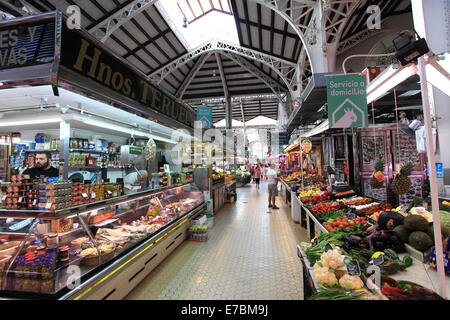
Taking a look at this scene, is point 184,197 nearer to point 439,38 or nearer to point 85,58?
point 85,58

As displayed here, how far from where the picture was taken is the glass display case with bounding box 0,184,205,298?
1905 millimetres

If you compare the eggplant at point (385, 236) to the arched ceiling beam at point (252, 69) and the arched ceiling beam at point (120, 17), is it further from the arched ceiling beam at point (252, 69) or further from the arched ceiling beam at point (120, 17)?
the arched ceiling beam at point (252, 69)

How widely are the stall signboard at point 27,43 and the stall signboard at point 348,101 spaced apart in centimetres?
322

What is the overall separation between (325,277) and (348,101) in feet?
7.31

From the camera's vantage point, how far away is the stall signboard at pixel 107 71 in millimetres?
1969

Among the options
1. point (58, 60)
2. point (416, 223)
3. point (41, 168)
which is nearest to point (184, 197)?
point (41, 168)

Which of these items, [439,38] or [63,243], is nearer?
[63,243]

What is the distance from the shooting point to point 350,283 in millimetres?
1646

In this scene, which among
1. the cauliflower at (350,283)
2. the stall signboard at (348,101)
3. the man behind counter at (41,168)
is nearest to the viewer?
the cauliflower at (350,283)

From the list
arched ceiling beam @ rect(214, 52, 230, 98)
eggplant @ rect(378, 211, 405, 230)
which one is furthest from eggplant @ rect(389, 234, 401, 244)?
arched ceiling beam @ rect(214, 52, 230, 98)

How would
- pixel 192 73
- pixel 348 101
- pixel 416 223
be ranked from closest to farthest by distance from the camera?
1. pixel 416 223
2. pixel 348 101
3. pixel 192 73

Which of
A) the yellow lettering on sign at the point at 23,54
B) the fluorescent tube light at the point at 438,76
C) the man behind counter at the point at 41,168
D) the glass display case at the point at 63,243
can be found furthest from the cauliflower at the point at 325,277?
the man behind counter at the point at 41,168
